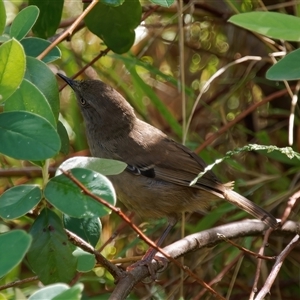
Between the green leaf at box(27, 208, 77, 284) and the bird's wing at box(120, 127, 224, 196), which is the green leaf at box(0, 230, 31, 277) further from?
the bird's wing at box(120, 127, 224, 196)

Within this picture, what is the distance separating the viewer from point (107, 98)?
14.8 feet

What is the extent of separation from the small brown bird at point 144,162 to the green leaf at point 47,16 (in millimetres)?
776

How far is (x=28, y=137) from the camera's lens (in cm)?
187

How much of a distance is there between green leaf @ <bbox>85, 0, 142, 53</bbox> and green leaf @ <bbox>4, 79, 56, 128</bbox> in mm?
1395

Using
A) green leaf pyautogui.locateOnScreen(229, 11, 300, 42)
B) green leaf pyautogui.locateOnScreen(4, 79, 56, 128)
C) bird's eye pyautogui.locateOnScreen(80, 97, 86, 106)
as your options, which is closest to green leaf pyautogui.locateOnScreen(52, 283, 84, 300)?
green leaf pyautogui.locateOnScreen(4, 79, 56, 128)

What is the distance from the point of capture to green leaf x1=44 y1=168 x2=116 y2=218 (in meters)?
1.86

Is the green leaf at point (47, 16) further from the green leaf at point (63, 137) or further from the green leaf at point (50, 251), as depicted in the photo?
the green leaf at point (50, 251)

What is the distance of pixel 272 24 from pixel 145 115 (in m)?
2.82

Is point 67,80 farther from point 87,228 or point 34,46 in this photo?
point 87,228

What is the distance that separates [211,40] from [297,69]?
120 inches

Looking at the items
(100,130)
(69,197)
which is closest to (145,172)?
(100,130)

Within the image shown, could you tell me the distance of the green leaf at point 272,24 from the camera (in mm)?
2408

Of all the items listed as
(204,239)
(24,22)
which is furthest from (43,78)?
(204,239)

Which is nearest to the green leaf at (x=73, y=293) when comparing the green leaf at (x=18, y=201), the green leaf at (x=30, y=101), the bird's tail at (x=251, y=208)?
the green leaf at (x=18, y=201)
